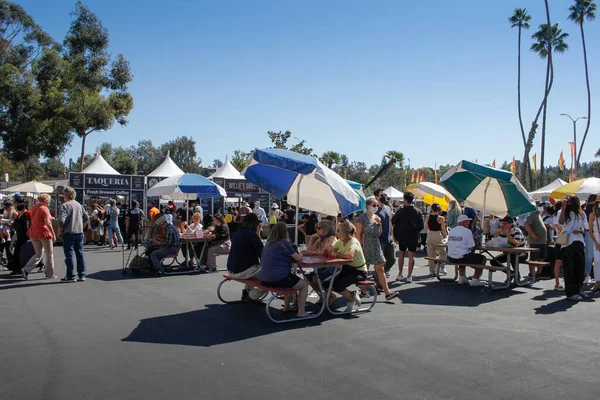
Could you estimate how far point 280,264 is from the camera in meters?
7.17

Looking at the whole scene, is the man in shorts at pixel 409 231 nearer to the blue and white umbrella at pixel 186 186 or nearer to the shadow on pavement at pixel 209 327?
the shadow on pavement at pixel 209 327

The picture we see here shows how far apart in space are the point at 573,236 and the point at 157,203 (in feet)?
82.7

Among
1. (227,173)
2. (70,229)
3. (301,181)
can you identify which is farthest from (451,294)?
(227,173)

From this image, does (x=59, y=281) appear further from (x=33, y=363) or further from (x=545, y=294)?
(x=545, y=294)

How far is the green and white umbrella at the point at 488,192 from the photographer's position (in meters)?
11.1

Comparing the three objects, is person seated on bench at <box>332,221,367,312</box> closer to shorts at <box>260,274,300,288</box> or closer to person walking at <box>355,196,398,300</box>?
shorts at <box>260,274,300,288</box>

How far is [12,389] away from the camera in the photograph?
4.43m

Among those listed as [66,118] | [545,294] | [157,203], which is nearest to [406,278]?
[545,294]

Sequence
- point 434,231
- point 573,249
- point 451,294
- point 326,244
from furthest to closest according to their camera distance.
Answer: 1. point 434,231
2. point 451,294
3. point 573,249
4. point 326,244

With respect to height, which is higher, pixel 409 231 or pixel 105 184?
pixel 105 184

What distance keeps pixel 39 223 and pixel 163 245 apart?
2.57 m

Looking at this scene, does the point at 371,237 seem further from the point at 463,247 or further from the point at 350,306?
the point at 463,247

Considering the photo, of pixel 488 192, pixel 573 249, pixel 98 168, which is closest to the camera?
pixel 573 249

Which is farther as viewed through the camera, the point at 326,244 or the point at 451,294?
the point at 451,294
